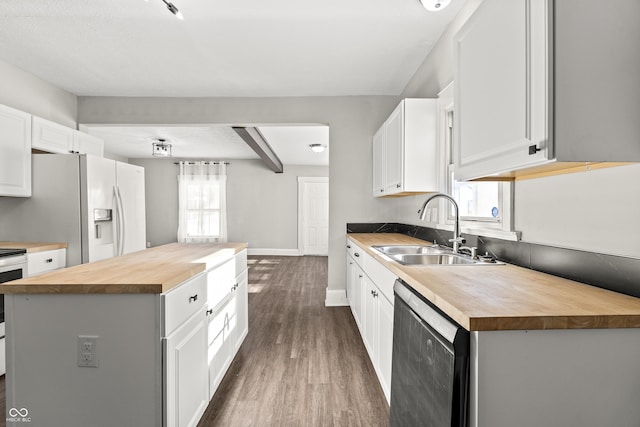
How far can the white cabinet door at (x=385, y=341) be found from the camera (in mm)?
1899

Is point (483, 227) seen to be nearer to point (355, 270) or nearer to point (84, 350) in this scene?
point (355, 270)

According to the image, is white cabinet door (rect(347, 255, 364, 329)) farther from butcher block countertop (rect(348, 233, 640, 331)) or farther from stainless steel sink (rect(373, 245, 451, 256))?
butcher block countertop (rect(348, 233, 640, 331))

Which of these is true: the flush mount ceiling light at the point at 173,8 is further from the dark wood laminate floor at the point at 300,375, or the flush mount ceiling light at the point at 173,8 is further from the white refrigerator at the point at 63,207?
the dark wood laminate floor at the point at 300,375

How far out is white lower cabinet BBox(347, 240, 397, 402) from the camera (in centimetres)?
192

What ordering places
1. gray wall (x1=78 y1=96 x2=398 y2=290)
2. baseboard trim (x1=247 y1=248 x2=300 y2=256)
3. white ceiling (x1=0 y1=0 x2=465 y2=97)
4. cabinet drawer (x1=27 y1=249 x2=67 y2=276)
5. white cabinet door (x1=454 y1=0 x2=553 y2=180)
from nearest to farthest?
white cabinet door (x1=454 y1=0 x2=553 y2=180), white ceiling (x1=0 y1=0 x2=465 y2=97), cabinet drawer (x1=27 y1=249 x2=67 y2=276), gray wall (x1=78 y1=96 x2=398 y2=290), baseboard trim (x1=247 y1=248 x2=300 y2=256)

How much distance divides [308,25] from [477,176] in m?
1.78

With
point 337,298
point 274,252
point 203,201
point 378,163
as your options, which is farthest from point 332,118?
point 203,201

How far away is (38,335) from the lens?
1396mm

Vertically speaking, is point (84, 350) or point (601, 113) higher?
point (601, 113)

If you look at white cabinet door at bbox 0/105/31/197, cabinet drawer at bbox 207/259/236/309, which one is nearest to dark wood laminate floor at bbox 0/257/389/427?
cabinet drawer at bbox 207/259/236/309

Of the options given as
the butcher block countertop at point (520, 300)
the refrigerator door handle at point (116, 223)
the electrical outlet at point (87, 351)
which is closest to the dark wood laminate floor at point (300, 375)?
the electrical outlet at point (87, 351)

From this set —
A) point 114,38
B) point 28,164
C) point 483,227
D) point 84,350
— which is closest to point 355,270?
point 483,227

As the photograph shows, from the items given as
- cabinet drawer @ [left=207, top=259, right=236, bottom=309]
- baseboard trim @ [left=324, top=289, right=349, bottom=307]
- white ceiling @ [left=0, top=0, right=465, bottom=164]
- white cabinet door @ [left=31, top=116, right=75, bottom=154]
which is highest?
white ceiling @ [left=0, top=0, right=465, bottom=164]

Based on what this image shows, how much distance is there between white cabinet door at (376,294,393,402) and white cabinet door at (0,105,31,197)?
3.22 m
